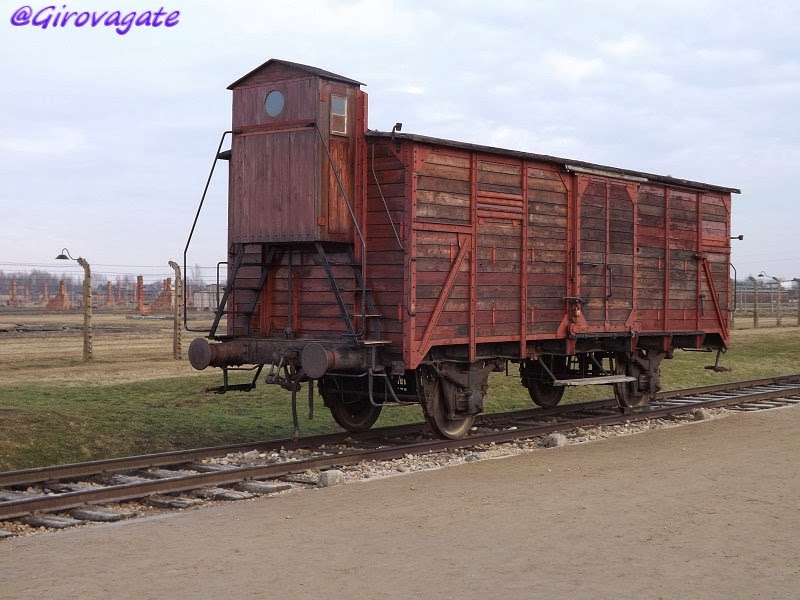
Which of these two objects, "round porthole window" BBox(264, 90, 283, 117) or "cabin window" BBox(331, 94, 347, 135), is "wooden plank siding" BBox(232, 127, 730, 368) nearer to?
"cabin window" BBox(331, 94, 347, 135)

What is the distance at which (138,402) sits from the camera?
1578 cm

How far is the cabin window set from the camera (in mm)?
12281

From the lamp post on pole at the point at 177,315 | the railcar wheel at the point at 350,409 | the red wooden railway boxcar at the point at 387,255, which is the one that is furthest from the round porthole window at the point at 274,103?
the lamp post on pole at the point at 177,315

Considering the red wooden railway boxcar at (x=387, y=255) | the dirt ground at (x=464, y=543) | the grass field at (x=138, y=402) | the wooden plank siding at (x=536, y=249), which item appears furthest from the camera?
the grass field at (x=138, y=402)

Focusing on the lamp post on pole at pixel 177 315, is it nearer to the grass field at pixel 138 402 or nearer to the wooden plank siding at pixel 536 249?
the grass field at pixel 138 402

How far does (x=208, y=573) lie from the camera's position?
688cm

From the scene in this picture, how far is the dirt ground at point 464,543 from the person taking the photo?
260 inches

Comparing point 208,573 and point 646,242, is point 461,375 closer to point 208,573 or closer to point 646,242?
point 646,242

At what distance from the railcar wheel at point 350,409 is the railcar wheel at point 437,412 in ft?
3.57

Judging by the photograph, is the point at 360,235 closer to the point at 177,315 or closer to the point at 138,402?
the point at 138,402

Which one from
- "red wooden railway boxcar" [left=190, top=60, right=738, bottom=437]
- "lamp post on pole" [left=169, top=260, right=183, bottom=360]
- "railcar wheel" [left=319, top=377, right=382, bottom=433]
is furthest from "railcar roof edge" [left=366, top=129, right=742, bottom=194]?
"lamp post on pole" [left=169, top=260, right=183, bottom=360]

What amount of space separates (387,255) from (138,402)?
5.77 m

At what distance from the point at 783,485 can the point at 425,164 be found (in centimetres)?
549

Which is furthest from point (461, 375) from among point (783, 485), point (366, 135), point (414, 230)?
point (783, 485)
